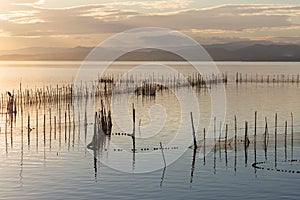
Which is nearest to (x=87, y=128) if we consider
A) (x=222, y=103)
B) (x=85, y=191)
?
(x=85, y=191)

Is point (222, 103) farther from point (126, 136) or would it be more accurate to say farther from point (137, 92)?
point (126, 136)

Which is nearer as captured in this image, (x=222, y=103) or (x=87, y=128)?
(x=87, y=128)

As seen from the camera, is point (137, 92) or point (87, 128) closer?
point (87, 128)

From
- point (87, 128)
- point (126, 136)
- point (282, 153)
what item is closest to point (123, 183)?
point (282, 153)

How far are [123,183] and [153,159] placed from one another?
442cm

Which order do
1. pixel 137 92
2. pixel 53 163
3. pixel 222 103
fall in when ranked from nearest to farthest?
pixel 53 163 < pixel 222 103 < pixel 137 92

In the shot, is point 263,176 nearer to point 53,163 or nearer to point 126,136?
point 53,163

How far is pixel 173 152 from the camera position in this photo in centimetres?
2667

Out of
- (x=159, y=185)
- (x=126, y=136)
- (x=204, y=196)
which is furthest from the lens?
(x=126, y=136)

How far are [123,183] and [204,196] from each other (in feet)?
10.6

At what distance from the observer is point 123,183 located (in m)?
20.9

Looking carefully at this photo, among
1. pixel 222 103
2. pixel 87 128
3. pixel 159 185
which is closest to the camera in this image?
pixel 159 185

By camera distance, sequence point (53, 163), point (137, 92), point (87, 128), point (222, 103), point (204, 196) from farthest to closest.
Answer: point (137, 92) → point (222, 103) → point (87, 128) → point (53, 163) → point (204, 196)

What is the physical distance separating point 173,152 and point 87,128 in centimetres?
894
